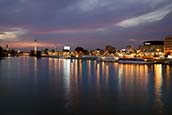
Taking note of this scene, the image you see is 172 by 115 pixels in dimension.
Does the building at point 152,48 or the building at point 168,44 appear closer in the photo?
the building at point 168,44

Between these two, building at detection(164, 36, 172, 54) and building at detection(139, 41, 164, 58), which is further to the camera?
building at detection(139, 41, 164, 58)

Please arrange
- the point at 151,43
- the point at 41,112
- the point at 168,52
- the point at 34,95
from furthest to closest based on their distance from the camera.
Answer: the point at 151,43
the point at 168,52
the point at 34,95
the point at 41,112

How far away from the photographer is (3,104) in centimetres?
1173

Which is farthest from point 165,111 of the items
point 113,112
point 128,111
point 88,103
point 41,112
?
point 41,112

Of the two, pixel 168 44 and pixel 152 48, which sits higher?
pixel 168 44

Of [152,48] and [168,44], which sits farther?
[152,48]

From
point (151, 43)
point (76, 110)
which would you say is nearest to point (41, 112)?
point (76, 110)

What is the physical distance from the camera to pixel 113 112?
10.3m

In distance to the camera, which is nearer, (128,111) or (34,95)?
(128,111)

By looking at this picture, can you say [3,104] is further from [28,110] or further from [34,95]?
[34,95]

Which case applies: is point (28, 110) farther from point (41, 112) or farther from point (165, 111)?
point (165, 111)

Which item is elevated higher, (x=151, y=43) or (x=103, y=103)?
(x=151, y=43)

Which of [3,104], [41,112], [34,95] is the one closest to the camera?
[41,112]

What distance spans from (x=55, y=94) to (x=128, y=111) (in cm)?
544
